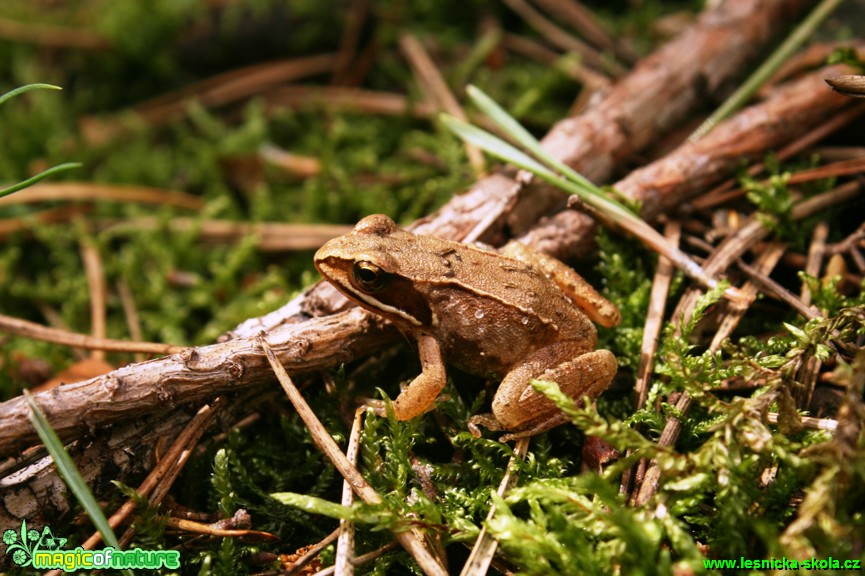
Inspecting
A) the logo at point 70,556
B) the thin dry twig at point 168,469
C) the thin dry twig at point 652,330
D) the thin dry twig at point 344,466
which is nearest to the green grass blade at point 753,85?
the thin dry twig at point 652,330

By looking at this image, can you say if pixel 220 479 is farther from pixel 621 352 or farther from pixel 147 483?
pixel 621 352

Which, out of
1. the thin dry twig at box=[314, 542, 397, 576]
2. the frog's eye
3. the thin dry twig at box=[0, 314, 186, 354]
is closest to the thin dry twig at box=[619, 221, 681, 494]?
the thin dry twig at box=[314, 542, 397, 576]

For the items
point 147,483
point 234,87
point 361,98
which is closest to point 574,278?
point 147,483

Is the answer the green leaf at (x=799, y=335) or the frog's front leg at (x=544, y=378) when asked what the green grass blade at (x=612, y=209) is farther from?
the frog's front leg at (x=544, y=378)

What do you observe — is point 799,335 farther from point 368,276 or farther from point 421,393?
point 368,276

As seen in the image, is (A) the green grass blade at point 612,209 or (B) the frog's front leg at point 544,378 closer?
(B) the frog's front leg at point 544,378

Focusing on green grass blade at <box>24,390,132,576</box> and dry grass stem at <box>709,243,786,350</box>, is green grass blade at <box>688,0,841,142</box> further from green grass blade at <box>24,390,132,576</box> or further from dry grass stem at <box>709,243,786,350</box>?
green grass blade at <box>24,390,132,576</box>

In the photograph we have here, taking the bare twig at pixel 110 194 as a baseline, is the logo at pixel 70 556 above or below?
below
